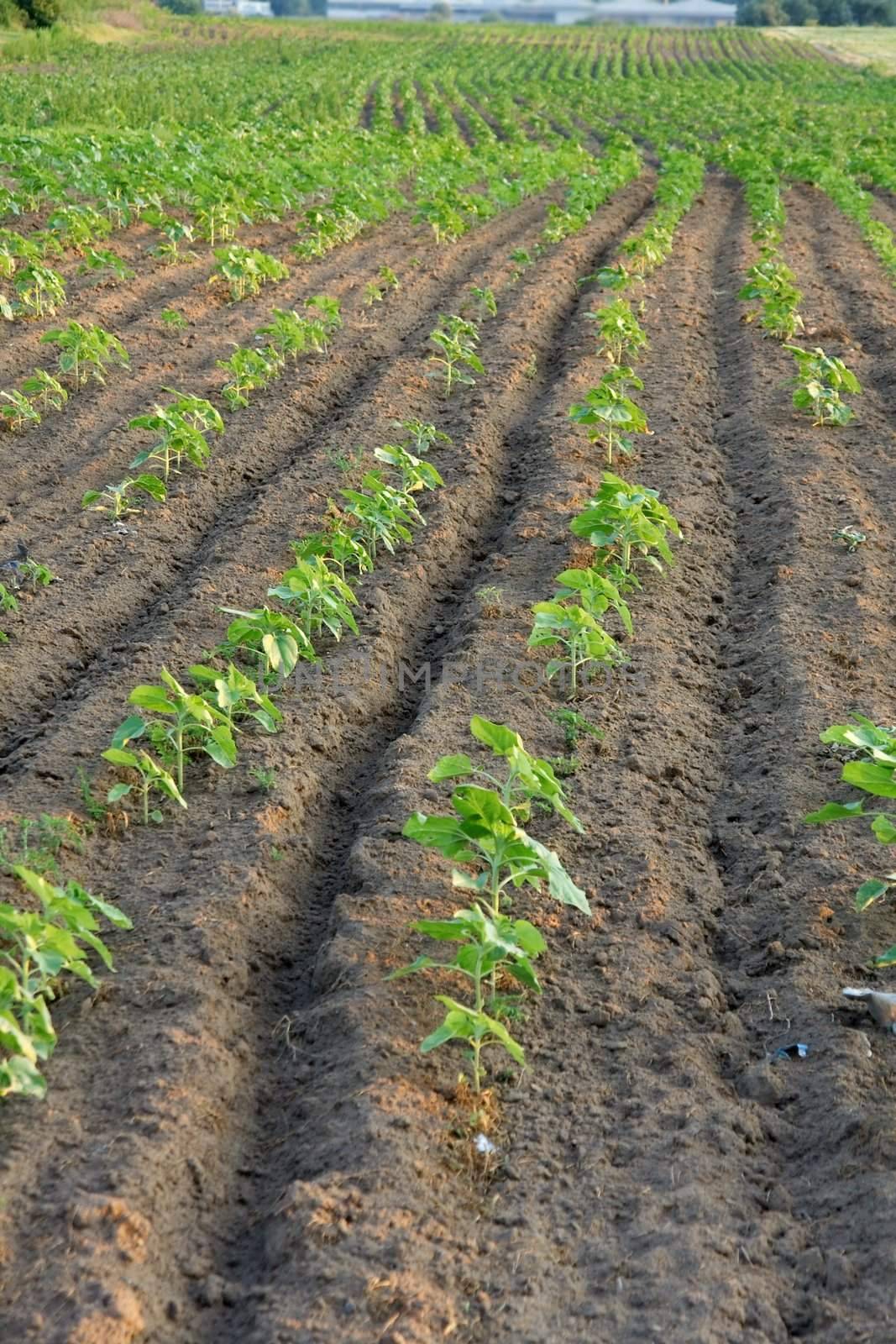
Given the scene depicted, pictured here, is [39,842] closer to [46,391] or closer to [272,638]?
[272,638]

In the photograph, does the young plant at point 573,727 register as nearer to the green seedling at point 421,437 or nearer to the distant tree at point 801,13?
the green seedling at point 421,437

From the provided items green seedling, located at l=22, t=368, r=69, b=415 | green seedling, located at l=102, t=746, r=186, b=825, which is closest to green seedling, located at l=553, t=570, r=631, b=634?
green seedling, located at l=102, t=746, r=186, b=825

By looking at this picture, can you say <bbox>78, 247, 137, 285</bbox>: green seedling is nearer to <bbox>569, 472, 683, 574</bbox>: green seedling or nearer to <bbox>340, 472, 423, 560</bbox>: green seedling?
<bbox>340, 472, 423, 560</bbox>: green seedling

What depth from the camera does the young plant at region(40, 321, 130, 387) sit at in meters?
8.24

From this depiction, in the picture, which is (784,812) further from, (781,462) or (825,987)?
(781,462)

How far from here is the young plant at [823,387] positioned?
834 centimetres

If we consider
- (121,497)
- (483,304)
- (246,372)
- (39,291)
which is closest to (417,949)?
(121,497)

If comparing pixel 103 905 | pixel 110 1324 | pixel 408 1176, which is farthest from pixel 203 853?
pixel 110 1324

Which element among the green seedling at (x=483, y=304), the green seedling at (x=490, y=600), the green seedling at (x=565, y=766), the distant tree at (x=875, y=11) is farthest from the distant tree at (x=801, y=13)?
the green seedling at (x=565, y=766)

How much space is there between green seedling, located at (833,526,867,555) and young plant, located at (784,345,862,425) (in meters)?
1.80

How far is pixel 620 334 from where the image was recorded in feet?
31.8

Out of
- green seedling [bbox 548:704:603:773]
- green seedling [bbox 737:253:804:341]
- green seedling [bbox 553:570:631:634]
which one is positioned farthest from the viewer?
green seedling [bbox 737:253:804:341]

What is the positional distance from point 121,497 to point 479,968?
410 centimetres

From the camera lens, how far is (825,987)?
3826mm
